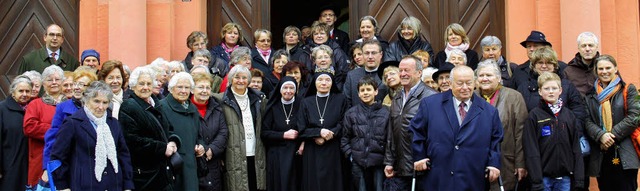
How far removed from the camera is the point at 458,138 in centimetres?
896

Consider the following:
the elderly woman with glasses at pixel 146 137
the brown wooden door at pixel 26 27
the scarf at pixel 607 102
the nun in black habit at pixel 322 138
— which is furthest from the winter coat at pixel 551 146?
the brown wooden door at pixel 26 27

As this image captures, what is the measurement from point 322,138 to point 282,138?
0.47 m

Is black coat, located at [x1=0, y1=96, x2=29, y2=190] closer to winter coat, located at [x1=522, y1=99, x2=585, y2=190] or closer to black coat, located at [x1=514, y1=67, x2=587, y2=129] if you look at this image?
winter coat, located at [x1=522, y1=99, x2=585, y2=190]

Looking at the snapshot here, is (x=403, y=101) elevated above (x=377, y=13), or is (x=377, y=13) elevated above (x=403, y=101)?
(x=377, y=13)

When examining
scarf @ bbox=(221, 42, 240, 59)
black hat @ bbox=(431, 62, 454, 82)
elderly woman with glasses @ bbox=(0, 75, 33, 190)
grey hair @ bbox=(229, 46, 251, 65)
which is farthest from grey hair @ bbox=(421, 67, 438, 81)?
elderly woman with glasses @ bbox=(0, 75, 33, 190)

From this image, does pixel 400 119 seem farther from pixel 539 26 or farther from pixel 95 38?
pixel 95 38

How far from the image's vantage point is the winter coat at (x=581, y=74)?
35.7 ft

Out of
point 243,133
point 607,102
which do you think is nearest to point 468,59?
point 607,102

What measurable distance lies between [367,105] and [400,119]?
2.07 ft

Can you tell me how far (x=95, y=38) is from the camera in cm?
1336

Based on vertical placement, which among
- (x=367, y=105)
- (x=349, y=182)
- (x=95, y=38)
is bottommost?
(x=349, y=182)

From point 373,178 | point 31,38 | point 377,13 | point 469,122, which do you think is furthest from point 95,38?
point 469,122

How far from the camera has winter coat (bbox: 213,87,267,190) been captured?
10648 mm

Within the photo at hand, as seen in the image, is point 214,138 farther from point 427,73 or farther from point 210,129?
point 427,73
